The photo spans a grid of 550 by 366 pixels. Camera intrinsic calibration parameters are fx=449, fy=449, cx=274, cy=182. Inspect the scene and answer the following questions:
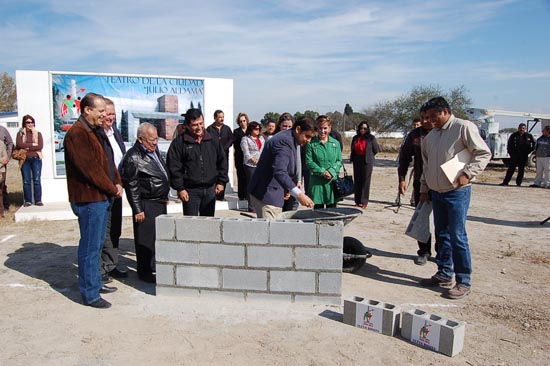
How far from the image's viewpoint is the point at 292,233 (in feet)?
13.9

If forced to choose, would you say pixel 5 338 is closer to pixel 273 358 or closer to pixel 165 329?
pixel 165 329

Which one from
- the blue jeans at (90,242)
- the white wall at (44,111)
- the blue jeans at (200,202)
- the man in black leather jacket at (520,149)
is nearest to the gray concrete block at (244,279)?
the blue jeans at (200,202)

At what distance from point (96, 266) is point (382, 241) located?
4397 mm

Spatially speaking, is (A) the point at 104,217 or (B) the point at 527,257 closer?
(A) the point at 104,217

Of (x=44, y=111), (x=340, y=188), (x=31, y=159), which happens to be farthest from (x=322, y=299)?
(x=44, y=111)

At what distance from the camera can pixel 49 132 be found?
9.37m

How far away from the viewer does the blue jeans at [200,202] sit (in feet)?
17.0

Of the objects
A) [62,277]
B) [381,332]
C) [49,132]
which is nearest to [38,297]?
[62,277]

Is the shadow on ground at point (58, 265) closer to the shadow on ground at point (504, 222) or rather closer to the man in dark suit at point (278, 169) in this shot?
the man in dark suit at point (278, 169)

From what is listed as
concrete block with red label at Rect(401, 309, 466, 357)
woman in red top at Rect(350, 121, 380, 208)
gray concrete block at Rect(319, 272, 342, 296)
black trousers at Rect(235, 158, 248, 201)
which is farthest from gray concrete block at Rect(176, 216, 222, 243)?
woman in red top at Rect(350, 121, 380, 208)

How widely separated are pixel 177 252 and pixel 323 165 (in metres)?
2.67

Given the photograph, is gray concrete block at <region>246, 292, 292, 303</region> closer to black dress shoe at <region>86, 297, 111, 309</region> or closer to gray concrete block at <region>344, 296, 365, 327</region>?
gray concrete block at <region>344, 296, 365, 327</region>

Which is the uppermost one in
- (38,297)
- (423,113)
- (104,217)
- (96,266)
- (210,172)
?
(423,113)

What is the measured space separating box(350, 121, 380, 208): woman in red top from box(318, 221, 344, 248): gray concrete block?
19.5ft
